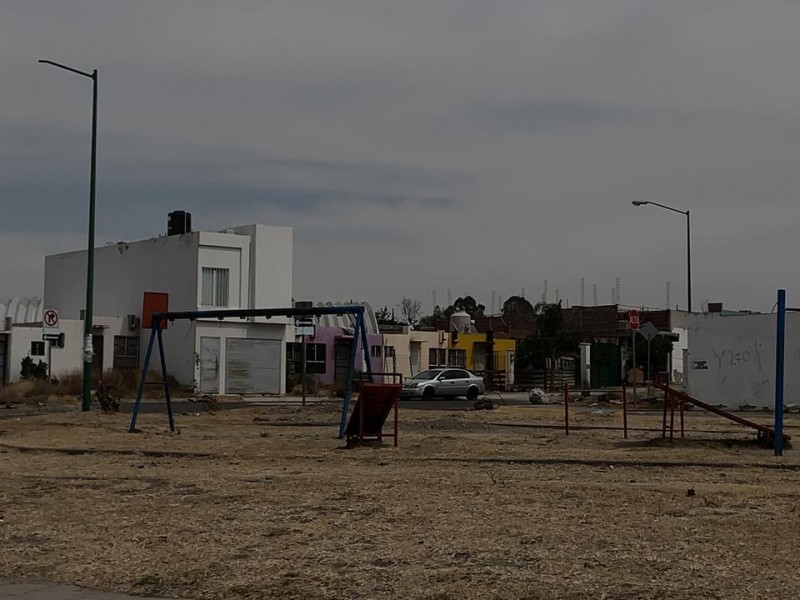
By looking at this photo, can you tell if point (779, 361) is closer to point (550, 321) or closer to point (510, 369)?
point (510, 369)

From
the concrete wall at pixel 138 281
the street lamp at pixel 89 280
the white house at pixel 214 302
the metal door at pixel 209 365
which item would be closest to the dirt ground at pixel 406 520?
the street lamp at pixel 89 280

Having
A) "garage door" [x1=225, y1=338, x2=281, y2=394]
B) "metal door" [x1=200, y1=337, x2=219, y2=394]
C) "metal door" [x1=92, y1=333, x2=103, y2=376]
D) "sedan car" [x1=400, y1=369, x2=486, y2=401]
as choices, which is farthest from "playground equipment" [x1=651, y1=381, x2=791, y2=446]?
"metal door" [x1=92, y1=333, x2=103, y2=376]

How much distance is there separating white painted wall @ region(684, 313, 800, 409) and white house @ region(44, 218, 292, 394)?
19.1 meters

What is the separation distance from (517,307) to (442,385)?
5683 cm

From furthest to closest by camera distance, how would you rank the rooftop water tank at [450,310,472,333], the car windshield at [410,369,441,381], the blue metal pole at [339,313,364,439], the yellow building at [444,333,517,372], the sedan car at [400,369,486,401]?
the rooftop water tank at [450,310,472,333], the yellow building at [444,333,517,372], the car windshield at [410,369,441,381], the sedan car at [400,369,486,401], the blue metal pole at [339,313,364,439]

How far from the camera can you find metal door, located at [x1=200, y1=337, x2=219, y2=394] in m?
48.9

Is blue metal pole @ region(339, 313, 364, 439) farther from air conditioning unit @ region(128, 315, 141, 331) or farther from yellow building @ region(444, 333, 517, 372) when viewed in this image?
yellow building @ region(444, 333, 517, 372)

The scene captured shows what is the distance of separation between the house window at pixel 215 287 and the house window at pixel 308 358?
629cm

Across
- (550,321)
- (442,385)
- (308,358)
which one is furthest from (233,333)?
(550,321)

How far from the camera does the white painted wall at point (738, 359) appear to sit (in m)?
37.6

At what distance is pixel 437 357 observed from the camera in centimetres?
6581

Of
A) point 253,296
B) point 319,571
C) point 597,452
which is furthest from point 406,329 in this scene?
point 319,571

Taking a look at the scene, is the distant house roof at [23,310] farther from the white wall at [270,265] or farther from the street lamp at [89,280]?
the street lamp at [89,280]

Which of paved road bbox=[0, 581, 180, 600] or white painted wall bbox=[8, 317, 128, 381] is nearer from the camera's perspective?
paved road bbox=[0, 581, 180, 600]
